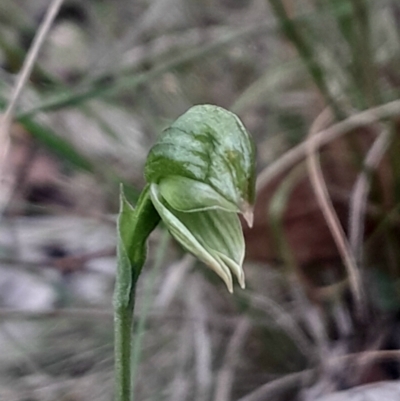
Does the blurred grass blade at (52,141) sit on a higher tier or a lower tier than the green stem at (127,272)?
higher

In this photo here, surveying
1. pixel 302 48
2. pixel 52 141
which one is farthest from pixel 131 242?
pixel 302 48

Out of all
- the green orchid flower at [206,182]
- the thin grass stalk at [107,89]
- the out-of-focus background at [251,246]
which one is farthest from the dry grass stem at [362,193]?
the green orchid flower at [206,182]

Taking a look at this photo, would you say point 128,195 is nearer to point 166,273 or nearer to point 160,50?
point 166,273

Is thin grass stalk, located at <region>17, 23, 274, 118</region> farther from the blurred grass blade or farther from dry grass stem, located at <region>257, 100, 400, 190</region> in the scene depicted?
dry grass stem, located at <region>257, 100, 400, 190</region>

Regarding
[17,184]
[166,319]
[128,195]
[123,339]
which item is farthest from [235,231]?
[17,184]

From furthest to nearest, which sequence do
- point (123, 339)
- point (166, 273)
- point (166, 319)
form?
point (166, 273) < point (166, 319) < point (123, 339)

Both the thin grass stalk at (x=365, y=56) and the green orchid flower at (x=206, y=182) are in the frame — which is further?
the thin grass stalk at (x=365, y=56)

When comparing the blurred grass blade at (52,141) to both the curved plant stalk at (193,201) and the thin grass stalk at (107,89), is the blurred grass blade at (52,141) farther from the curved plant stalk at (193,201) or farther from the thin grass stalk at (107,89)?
the curved plant stalk at (193,201)
